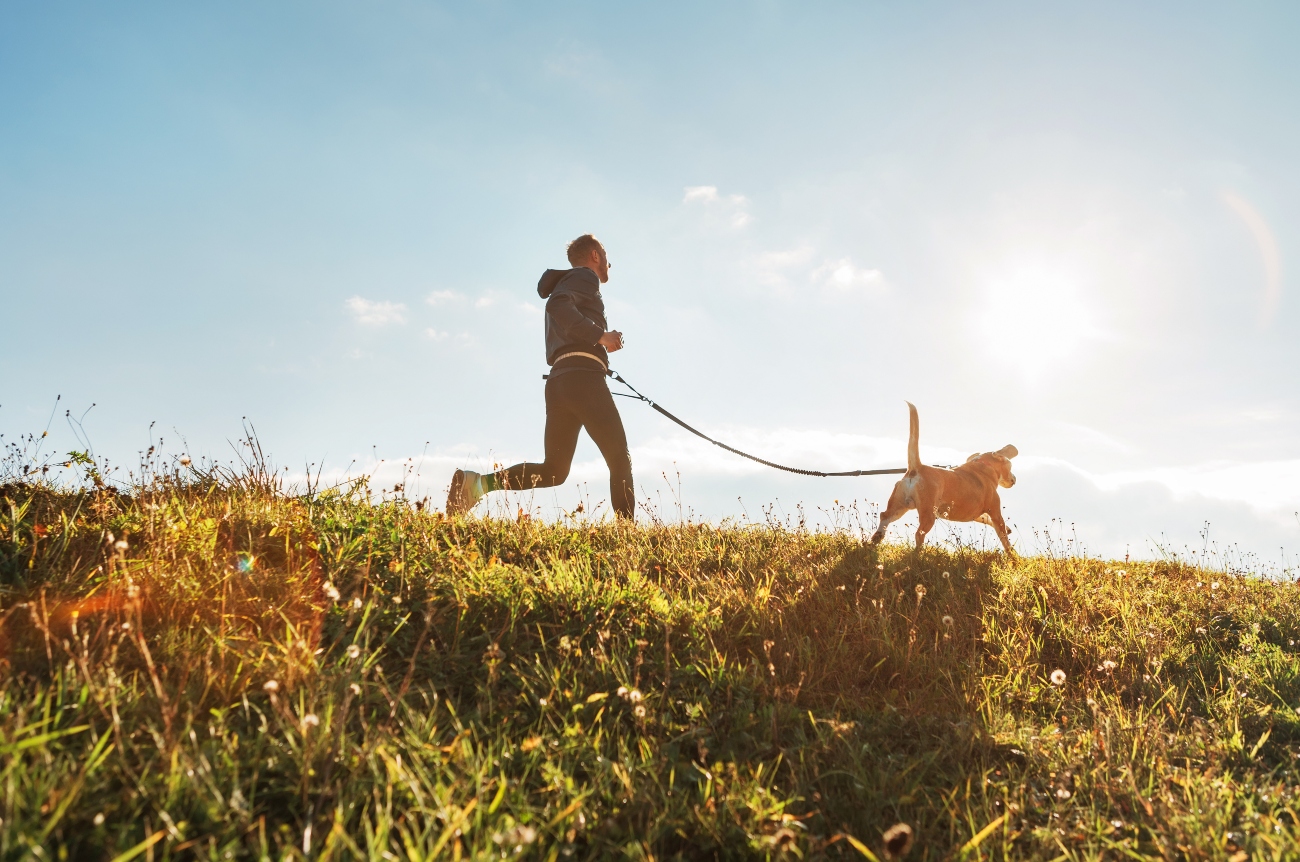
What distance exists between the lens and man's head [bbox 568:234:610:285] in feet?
22.9

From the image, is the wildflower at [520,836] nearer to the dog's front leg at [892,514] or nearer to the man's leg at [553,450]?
the man's leg at [553,450]

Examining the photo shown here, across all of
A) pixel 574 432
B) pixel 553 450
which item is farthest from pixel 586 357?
pixel 553 450

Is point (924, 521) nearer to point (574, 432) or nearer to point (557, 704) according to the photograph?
point (574, 432)

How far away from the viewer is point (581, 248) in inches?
275

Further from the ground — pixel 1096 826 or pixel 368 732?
pixel 368 732

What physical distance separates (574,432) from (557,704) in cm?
380

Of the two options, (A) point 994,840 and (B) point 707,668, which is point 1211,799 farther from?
(B) point 707,668

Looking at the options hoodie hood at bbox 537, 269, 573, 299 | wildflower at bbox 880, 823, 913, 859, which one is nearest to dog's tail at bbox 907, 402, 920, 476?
hoodie hood at bbox 537, 269, 573, 299

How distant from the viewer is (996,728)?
10.5ft

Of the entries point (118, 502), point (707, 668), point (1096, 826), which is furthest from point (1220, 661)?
point (118, 502)

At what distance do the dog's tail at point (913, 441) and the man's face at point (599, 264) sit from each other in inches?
125

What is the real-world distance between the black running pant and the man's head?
49.9 inches

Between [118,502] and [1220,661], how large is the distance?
6790 mm

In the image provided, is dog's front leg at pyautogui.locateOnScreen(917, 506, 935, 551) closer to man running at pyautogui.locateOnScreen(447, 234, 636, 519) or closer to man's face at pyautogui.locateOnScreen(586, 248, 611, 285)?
man running at pyautogui.locateOnScreen(447, 234, 636, 519)
